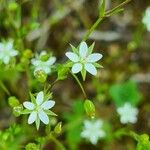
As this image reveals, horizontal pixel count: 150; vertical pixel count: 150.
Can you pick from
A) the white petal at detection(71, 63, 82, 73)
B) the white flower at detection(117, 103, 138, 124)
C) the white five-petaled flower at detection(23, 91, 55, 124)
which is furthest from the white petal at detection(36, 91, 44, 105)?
the white flower at detection(117, 103, 138, 124)

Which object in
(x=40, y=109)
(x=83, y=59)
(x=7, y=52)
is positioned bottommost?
(x=40, y=109)

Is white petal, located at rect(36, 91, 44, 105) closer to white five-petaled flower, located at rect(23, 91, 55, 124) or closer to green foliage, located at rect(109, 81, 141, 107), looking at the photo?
white five-petaled flower, located at rect(23, 91, 55, 124)

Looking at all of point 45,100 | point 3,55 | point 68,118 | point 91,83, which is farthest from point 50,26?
point 45,100

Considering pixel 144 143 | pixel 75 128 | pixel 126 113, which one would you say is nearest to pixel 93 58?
pixel 144 143

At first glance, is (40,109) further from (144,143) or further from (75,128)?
(75,128)

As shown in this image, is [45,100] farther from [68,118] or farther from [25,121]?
[68,118]

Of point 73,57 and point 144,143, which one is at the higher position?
point 73,57
